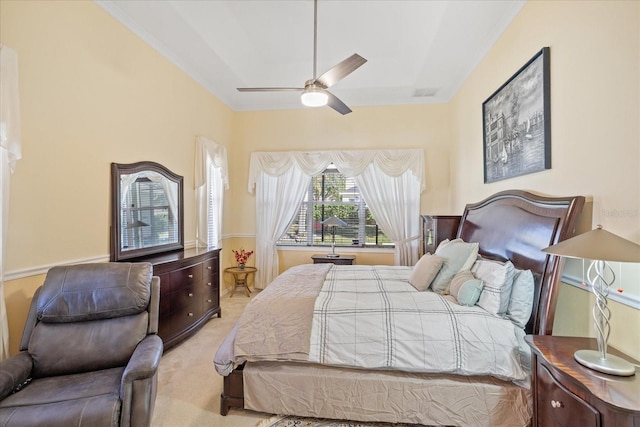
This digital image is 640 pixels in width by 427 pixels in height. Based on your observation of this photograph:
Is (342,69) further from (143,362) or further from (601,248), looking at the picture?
(143,362)

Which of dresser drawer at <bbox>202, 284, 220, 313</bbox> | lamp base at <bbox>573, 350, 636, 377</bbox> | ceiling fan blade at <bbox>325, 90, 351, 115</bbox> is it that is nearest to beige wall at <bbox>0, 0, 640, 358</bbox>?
lamp base at <bbox>573, 350, 636, 377</bbox>

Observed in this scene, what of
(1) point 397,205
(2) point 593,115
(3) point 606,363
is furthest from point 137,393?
(1) point 397,205

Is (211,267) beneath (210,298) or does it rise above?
above

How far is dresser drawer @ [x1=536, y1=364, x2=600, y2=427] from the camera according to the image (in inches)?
44.4

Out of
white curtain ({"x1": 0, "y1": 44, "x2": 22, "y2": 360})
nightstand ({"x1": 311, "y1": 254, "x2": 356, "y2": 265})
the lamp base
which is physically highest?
white curtain ({"x1": 0, "y1": 44, "x2": 22, "y2": 360})

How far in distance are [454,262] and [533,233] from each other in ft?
2.10

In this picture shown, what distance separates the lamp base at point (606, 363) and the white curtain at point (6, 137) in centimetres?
311

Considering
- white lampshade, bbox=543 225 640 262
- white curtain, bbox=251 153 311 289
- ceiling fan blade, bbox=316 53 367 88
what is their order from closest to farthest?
white lampshade, bbox=543 225 640 262, ceiling fan blade, bbox=316 53 367 88, white curtain, bbox=251 153 311 289

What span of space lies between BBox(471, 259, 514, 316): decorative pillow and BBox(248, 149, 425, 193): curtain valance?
2.62 metres

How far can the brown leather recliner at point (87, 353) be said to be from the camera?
1.39 metres

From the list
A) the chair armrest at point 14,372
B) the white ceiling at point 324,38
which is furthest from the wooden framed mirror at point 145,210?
the white ceiling at point 324,38

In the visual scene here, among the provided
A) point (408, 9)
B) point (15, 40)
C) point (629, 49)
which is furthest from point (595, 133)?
point (15, 40)

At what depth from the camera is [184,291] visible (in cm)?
297

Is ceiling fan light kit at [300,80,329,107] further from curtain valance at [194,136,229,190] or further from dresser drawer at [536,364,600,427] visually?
dresser drawer at [536,364,600,427]
